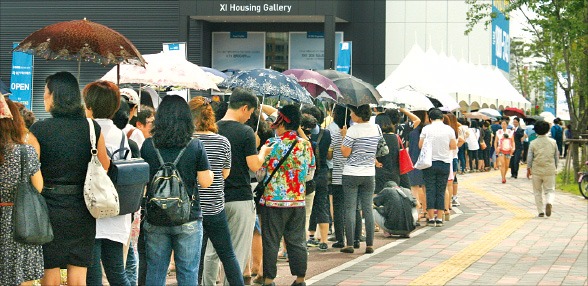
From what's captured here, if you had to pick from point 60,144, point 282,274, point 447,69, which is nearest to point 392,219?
point 282,274

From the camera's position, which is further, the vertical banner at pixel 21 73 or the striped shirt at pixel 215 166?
the vertical banner at pixel 21 73

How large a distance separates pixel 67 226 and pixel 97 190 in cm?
31

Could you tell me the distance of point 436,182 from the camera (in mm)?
17125

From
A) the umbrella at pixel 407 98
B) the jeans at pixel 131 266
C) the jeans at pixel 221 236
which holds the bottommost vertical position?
the jeans at pixel 131 266

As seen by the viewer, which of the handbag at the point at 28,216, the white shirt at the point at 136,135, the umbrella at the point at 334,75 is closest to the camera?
the handbag at the point at 28,216

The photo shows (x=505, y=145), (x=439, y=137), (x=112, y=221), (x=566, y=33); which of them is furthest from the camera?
(x=505, y=145)

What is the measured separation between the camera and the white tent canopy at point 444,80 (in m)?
22.4

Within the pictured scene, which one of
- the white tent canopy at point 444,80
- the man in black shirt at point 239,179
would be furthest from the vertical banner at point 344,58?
the man in black shirt at point 239,179

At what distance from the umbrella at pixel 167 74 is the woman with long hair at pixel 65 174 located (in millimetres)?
5581

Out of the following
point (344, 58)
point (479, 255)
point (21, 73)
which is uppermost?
point (344, 58)

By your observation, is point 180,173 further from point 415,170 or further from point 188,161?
point 415,170

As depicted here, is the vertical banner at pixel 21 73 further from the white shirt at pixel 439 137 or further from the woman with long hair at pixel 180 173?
the woman with long hair at pixel 180 173

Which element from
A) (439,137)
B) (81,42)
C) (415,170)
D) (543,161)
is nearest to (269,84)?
(81,42)

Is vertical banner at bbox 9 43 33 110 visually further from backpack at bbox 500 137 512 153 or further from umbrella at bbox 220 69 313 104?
backpack at bbox 500 137 512 153
